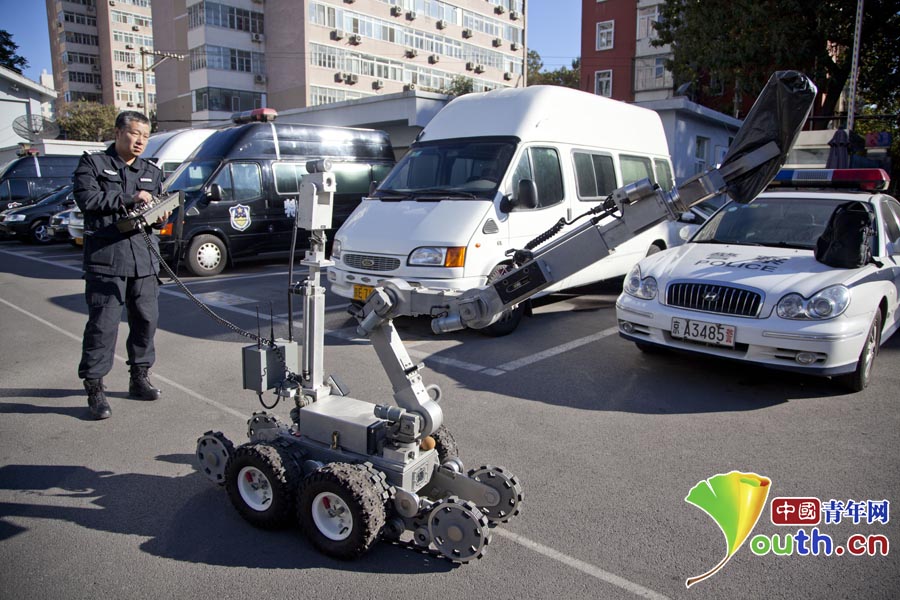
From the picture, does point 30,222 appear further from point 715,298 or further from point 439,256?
point 715,298

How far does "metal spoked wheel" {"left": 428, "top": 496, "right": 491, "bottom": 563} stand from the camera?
2.95 m

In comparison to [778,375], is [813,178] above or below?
above

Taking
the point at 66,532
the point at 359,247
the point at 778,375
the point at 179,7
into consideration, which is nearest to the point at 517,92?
the point at 359,247

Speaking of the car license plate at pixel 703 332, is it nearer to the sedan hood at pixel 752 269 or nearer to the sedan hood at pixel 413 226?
the sedan hood at pixel 752 269

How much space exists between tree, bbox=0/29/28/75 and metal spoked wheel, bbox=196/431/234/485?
64.7 meters

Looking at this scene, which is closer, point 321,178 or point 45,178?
point 321,178

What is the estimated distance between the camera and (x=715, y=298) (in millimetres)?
5547

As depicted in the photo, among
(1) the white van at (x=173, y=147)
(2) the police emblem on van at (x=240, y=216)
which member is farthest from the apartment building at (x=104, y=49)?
(2) the police emblem on van at (x=240, y=216)

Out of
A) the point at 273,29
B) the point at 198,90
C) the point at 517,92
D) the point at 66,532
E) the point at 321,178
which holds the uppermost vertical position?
the point at 273,29

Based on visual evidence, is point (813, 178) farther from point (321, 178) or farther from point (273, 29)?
point (273, 29)

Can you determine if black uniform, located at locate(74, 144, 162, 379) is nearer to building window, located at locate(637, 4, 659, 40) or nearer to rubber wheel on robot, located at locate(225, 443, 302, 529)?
rubber wheel on robot, located at locate(225, 443, 302, 529)

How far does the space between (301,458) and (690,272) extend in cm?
403

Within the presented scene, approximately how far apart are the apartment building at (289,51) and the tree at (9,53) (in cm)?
1234

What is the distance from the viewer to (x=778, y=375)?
238 inches
